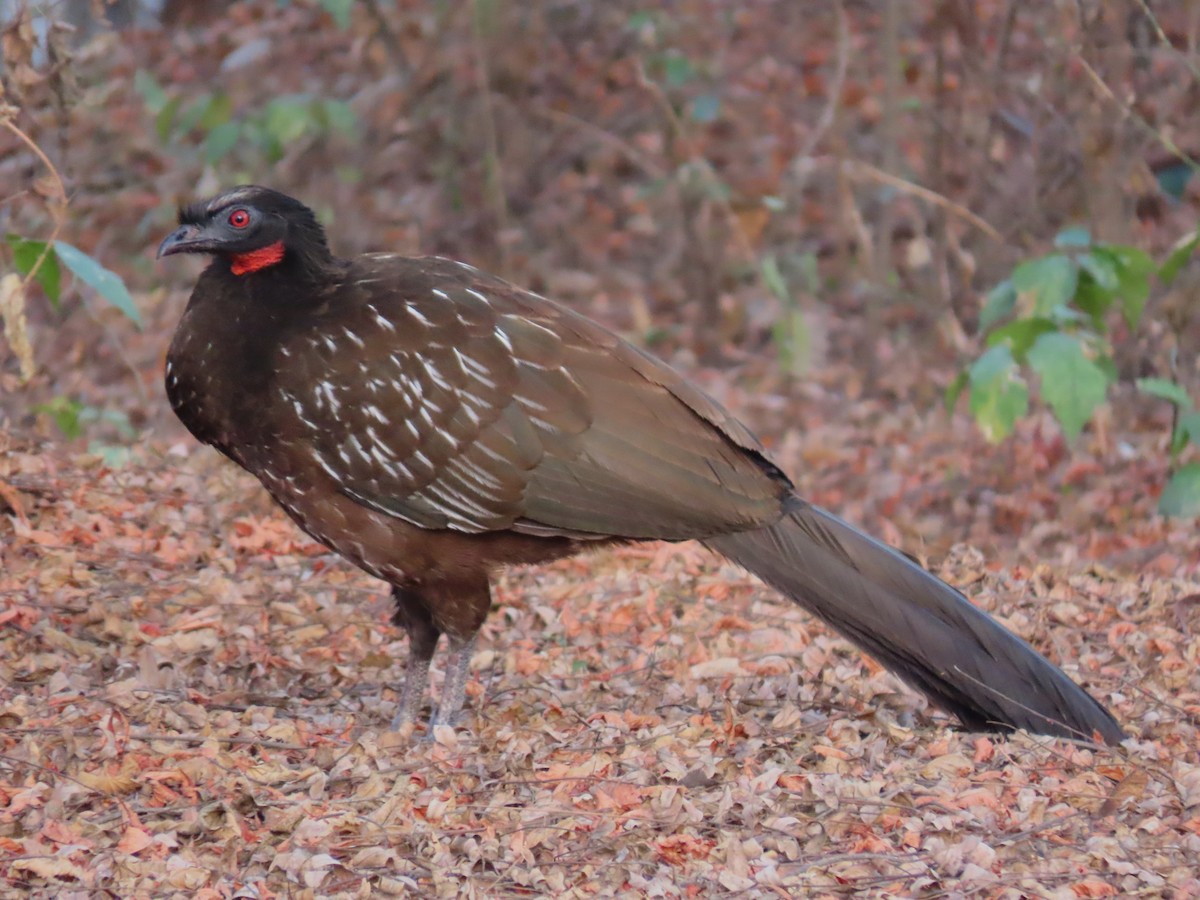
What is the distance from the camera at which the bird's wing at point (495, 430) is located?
4.57 meters

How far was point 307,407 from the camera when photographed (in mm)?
4555

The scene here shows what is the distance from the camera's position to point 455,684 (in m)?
4.76

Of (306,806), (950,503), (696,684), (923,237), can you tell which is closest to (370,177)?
(923,237)

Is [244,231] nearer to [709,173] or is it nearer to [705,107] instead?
[709,173]

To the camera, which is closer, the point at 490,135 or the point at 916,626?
the point at 916,626

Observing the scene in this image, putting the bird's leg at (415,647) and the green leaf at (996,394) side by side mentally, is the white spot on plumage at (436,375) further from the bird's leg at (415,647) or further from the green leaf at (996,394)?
the green leaf at (996,394)

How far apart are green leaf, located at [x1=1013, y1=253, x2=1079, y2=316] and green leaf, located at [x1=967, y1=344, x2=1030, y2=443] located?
0.25 metres

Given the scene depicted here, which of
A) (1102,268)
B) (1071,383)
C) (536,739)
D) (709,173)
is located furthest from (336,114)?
(536,739)

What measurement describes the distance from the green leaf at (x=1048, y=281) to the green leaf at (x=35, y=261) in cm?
384

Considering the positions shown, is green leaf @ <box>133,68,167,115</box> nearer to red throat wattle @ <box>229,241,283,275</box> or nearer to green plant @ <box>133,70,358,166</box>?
green plant @ <box>133,70,358,166</box>

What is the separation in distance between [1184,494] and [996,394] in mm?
852

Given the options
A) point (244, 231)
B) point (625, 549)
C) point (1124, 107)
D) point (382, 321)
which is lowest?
point (625, 549)

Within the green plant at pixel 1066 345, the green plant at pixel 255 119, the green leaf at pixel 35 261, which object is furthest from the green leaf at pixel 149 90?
the green plant at pixel 1066 345

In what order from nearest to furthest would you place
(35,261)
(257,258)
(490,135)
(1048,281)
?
(257,258)
(35,261)
(1048,281)
(490,135)
